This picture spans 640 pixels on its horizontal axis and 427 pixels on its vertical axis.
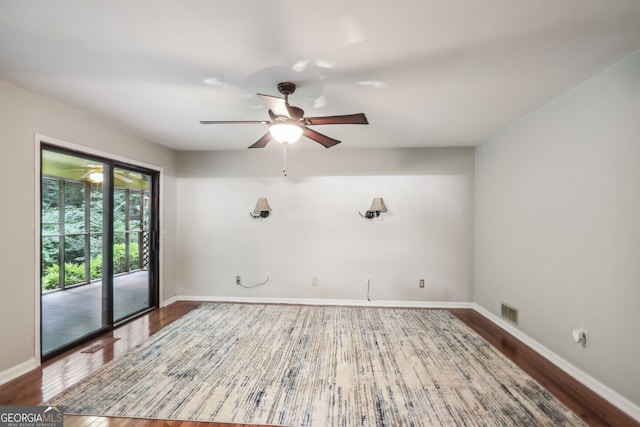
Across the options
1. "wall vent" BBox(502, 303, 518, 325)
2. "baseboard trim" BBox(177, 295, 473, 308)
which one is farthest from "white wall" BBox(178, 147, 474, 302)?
"wall vent" BBox(502, 303, 518, 325)

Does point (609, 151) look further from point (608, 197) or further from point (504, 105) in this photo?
point (504, 105)

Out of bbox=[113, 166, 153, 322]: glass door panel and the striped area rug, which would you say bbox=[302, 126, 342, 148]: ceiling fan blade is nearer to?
the striped area rug

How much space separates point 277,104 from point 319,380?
7.22ft

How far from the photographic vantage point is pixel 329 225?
438 centimetres

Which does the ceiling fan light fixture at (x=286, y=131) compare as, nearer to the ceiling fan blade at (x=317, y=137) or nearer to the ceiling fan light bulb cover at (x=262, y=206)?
the ceiling fan blade at (x=317, y=137)

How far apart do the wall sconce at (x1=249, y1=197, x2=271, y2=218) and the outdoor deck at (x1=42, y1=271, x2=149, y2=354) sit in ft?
6.14

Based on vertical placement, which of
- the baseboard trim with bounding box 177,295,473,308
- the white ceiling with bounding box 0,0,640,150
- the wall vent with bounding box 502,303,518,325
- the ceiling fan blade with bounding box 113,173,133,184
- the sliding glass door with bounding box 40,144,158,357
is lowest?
the baseboard trim with bounding box 177,295,473,308

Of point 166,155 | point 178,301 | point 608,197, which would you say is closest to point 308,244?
point 178,301

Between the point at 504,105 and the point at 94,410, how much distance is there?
4230 millimetres

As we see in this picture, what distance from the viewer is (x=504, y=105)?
268cm

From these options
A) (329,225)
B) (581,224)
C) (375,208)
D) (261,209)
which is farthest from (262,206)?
Answer: (581,224)

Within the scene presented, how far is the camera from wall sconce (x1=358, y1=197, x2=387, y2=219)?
411cm

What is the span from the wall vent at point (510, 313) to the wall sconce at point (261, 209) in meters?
3.45

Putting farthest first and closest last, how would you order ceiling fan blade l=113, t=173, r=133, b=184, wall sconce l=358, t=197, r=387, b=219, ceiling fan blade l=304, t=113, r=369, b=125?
wall sconce l=358, t=197, r=387, b=219
ceiling fan blade l=113, t=173, r=133, b=184
ceiling fan blade l=304, t=113, r=369, b=125
